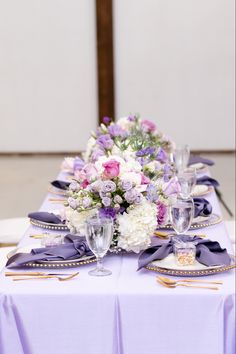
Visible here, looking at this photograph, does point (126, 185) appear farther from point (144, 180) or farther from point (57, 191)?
point (57, 191)

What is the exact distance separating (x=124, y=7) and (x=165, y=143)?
15.6 feet

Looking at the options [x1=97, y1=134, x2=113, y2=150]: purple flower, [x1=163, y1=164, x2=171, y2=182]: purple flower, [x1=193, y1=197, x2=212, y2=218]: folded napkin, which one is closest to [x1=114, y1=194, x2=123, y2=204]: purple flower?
[x1=163, y1=164, x2=171, y2=182]: purple flower

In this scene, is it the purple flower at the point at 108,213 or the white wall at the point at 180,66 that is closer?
the purple flower at the point at 108,213

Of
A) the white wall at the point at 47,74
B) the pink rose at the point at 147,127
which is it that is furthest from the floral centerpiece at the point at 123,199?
the white wall at the point at 47,74

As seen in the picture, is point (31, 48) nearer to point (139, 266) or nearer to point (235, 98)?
point (235, 98)

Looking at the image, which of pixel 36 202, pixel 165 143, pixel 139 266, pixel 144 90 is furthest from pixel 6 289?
pixel 144 90

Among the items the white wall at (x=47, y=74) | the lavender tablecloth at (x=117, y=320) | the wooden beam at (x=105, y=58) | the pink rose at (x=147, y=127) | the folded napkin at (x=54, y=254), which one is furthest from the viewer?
the white wall at (x=47, y=74)

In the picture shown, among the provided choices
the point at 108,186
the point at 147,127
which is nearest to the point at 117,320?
the point at 108,186

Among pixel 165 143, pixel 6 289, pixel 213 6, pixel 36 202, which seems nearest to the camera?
pixel 6 289

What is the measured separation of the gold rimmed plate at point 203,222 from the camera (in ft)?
9.27

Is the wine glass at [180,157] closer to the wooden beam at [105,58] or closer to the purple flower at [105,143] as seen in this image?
the purple flower at [105,143]

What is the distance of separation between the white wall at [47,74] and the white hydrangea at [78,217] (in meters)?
6.29

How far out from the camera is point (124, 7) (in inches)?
334

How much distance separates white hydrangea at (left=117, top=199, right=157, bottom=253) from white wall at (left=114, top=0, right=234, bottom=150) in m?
6.29
